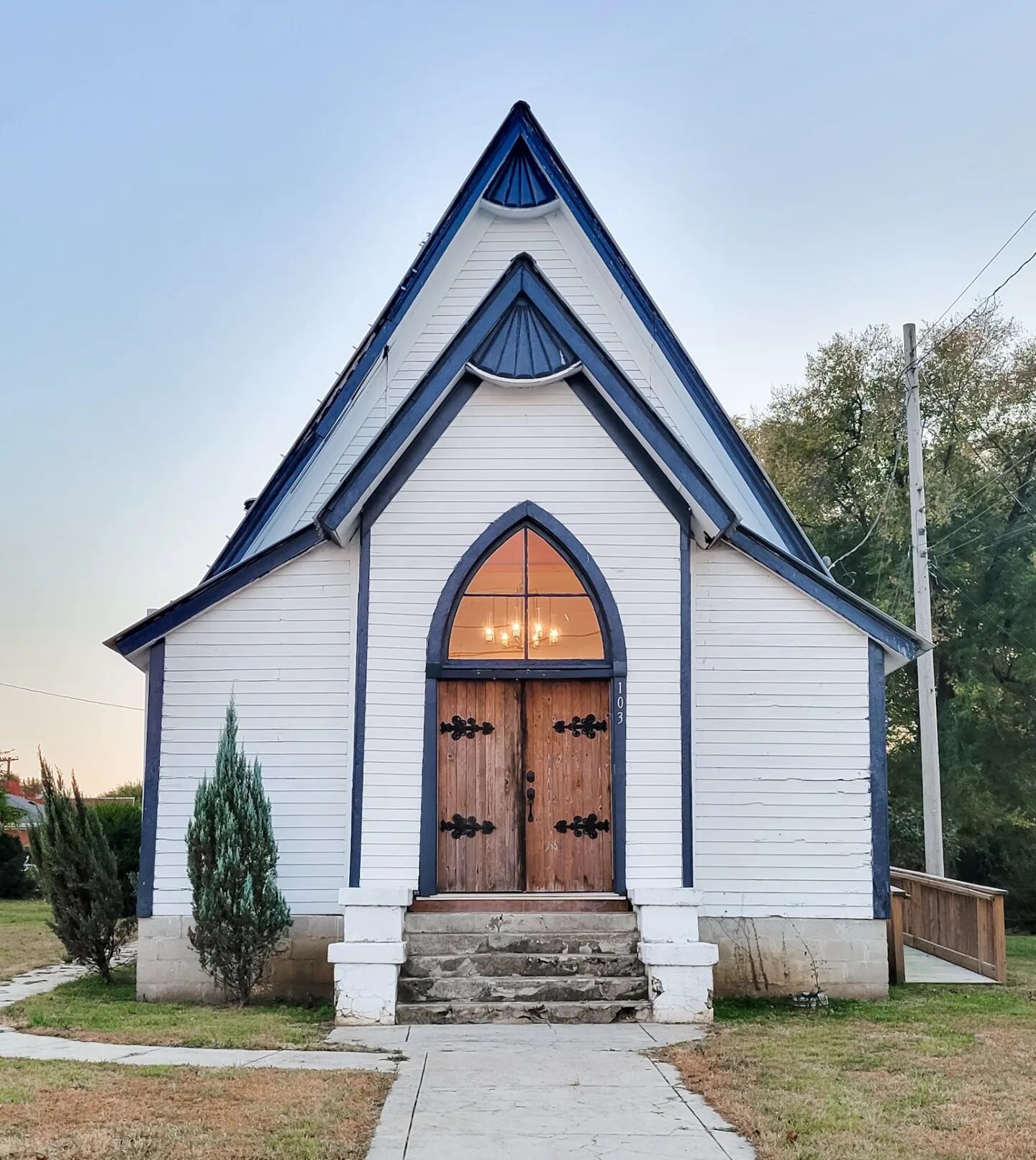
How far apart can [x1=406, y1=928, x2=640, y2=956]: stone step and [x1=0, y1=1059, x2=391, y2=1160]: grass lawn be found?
9.20ft

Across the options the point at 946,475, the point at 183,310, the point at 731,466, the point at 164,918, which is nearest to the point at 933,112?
the point at 731,466

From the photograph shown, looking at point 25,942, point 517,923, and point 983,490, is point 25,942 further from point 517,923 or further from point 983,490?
point 983,490

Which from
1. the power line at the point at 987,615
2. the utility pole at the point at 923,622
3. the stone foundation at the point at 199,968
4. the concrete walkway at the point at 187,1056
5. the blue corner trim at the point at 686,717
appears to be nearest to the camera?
the concrete walkway at the point at 187,1056

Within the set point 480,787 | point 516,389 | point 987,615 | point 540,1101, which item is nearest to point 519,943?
point 480,787

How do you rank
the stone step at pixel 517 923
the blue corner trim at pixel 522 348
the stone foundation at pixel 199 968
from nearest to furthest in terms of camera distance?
1. the stone step at pixel 517 923
2. the stone foundation at pixel 199 968
3. the blue corner trim at pixel 522 348

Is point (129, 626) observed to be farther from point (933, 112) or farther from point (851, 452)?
point (851, 452)

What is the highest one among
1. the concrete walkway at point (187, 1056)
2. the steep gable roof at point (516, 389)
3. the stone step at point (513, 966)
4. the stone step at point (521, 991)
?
the steep gable roof at point (516, 389)

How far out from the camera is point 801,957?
11414mm

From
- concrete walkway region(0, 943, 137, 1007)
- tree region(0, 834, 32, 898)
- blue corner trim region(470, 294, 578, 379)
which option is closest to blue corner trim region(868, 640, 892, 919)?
blue corner trim region(470, 294, 578, 379)

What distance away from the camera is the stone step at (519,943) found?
33.1 ft

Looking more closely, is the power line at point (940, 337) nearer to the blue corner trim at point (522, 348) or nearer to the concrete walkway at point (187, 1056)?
the blue corner trim at point (522, 348)

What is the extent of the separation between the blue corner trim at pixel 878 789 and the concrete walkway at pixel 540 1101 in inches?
132

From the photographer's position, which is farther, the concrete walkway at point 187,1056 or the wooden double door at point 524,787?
the wooden double door at point 524,787

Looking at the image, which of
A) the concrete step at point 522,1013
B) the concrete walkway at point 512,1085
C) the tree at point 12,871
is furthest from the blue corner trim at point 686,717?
the tree at point 12,871
